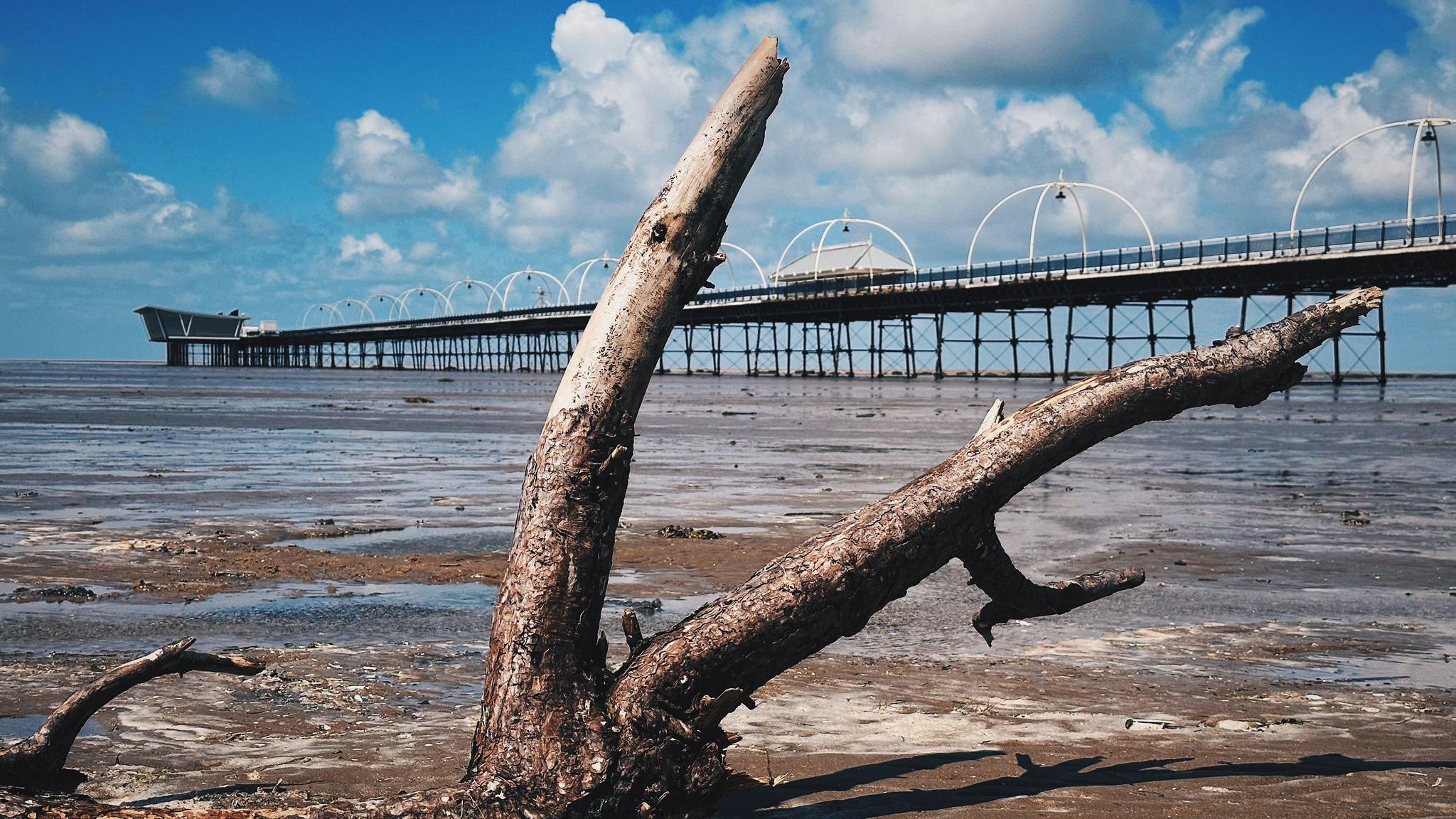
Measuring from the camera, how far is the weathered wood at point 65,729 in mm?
3717

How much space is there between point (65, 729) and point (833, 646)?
4233mm

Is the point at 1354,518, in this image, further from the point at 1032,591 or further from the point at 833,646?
the point at 1032,591

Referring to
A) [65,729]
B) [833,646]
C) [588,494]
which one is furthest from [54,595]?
[588,494]

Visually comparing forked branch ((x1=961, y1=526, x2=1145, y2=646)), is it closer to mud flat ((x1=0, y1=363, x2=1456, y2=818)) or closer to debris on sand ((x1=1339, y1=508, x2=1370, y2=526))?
mud flat ((x1=0, y1=363, x2=1456, y2=818))

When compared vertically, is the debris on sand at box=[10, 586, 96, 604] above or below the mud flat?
above

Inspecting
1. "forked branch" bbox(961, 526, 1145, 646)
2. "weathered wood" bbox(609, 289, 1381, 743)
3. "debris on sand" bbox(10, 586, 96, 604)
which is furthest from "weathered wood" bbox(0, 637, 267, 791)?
"debris on sand" bbox(10, 586, 96, 604)

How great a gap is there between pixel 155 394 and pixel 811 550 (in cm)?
5234

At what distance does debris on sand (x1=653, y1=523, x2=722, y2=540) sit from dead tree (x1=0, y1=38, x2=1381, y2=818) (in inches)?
269

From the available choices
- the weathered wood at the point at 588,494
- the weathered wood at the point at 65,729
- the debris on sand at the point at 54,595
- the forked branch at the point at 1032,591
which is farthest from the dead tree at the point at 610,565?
the debris on sand at the point at 54,595

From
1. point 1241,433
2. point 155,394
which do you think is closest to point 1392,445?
point 1241,433

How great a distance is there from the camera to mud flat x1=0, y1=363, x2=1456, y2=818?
4.62 m

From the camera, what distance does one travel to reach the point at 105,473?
1669cm

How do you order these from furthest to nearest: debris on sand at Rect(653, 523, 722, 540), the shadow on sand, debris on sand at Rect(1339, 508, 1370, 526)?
1. debris on sand at Rect(1339, 508, 1370, 526)
2. debris on sand at Rect(653, 523, 722, 540)
3. the shadow on sand

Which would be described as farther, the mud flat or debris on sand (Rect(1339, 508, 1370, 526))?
debris on sand (Rect(1339, 508, 1370, 526))
